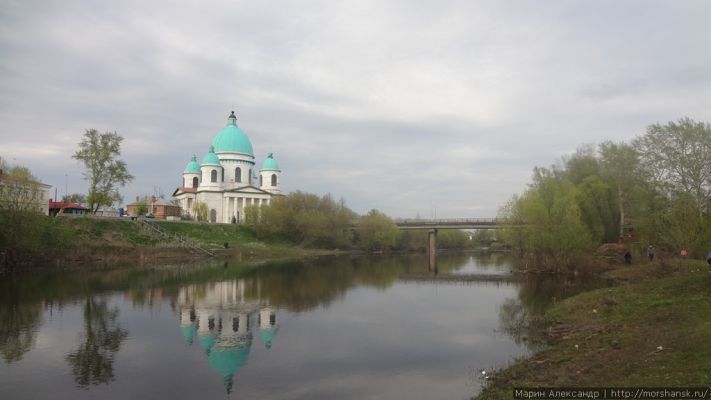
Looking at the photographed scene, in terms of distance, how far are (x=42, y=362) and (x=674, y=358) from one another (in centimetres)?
1914

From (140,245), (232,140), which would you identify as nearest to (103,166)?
(140,245)

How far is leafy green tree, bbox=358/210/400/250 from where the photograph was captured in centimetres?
9481

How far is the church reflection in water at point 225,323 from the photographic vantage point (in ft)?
59.8

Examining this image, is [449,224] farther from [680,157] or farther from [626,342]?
[626,342]

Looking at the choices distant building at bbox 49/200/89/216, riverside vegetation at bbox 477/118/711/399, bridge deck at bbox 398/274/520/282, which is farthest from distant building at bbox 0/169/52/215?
riverside vegetation at bbox 477/118/711/399

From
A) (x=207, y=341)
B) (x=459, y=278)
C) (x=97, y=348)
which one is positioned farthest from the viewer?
(x=459, y=278)

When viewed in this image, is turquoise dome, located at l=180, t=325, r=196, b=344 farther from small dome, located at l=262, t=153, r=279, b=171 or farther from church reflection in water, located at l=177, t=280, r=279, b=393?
small dome, located at l=262, t=153, r=279, b=171

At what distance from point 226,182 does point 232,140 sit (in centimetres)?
Result: 897

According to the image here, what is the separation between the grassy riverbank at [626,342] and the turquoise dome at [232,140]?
88.2 metres

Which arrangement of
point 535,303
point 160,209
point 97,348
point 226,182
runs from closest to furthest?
point 97,348 < point 535,303 < point 160,209 < point 226,182

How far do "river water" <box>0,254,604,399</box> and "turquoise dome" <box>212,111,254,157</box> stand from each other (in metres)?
67.7

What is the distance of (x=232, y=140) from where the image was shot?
105500 mm

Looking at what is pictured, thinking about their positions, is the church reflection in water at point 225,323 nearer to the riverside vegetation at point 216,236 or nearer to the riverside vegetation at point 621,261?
the riverside vegetation at point 621,261

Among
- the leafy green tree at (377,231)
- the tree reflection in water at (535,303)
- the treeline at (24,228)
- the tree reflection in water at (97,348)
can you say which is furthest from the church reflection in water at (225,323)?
the leafy green tree at (377,231)
